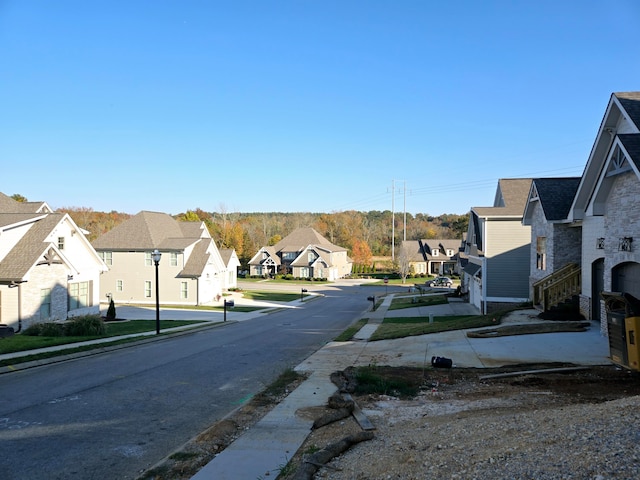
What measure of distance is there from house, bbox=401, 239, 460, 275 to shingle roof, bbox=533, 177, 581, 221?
62.4 metres

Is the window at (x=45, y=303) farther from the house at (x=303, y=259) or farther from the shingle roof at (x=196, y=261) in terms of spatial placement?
the house at (x=303, y=259)

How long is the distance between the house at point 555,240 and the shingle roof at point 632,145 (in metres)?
8.38

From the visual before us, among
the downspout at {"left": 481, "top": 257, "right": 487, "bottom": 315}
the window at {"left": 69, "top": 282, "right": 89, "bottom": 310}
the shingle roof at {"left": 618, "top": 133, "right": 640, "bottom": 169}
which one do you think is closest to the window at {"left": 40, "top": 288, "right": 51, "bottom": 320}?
the window at {"left": 69, "top": 282, "right": 89, "bottom": 310}

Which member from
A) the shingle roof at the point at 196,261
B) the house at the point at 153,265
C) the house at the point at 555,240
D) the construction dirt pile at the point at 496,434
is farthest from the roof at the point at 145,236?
the construction dirt pile at the point at 496,434

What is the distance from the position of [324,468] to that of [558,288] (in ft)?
57.9

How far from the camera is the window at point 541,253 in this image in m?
24.2

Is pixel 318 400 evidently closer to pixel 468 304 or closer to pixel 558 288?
pixel 558 288

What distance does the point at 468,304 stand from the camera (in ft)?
119

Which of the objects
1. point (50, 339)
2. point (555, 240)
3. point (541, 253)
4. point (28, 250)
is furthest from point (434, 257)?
point (50, 339)

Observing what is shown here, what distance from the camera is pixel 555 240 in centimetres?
2267

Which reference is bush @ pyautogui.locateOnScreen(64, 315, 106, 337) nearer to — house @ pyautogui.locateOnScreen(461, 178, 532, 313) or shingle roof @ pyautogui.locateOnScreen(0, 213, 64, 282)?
shingle roof @ pyautogui.locateOnScreen(0, 213, 64, 282)

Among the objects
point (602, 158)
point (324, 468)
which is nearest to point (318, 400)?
point (324, 468)

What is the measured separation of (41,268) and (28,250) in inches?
46.4

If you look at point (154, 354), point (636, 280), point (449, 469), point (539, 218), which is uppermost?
point (539, 218)
